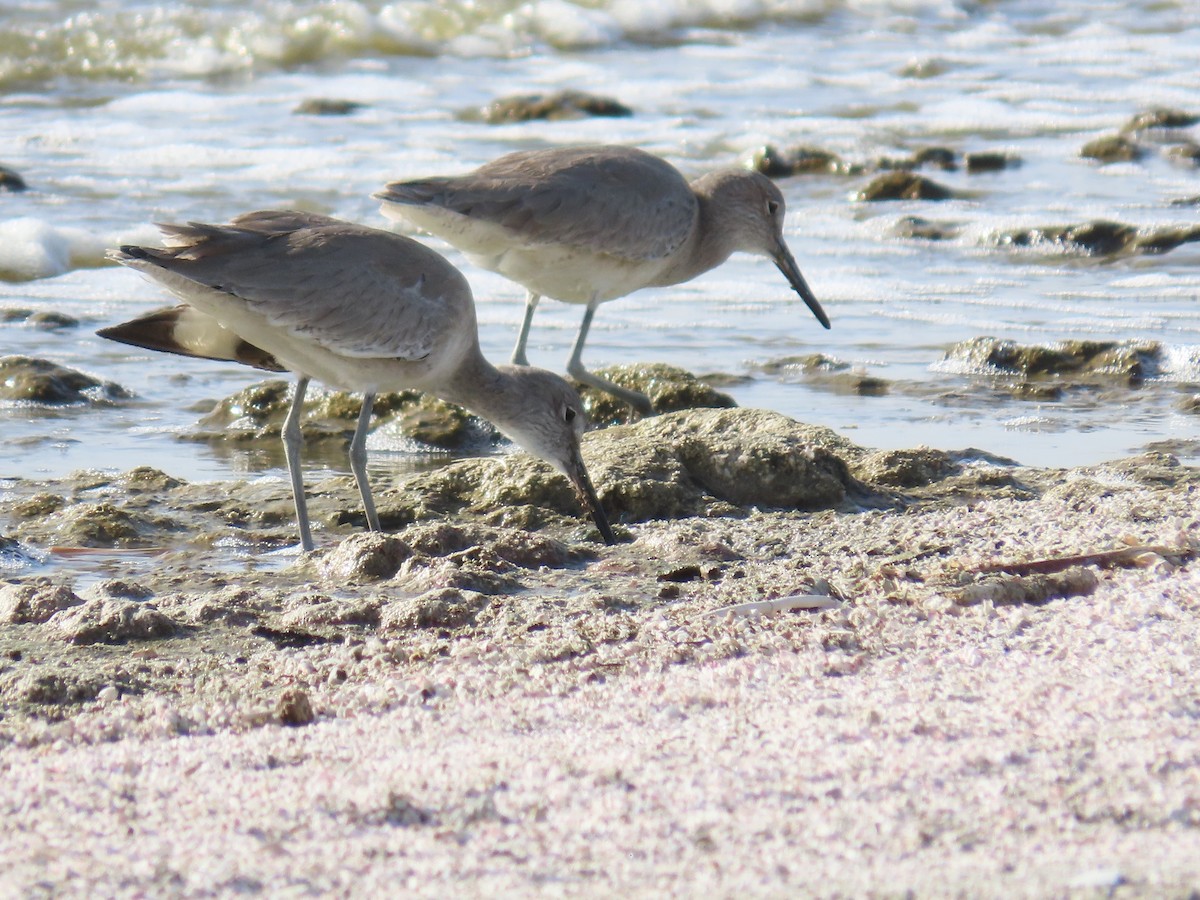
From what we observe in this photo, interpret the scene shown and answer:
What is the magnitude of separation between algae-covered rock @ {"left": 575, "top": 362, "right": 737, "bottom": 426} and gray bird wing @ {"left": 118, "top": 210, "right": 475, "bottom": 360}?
1435mm

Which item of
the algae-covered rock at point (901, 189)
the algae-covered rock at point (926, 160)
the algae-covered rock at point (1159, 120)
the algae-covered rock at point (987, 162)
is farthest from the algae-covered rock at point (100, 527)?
the algae-covered rock at point (1159, 120)

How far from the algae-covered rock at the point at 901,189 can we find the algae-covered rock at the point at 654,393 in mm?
4880

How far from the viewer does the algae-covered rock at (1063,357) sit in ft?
22.3

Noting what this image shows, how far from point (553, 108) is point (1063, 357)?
782cm

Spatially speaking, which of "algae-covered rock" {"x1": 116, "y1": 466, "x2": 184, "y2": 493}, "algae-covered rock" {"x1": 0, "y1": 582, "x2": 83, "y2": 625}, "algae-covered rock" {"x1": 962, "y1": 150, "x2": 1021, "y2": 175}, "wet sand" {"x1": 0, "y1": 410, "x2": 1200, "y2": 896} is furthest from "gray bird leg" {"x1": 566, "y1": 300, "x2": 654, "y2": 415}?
"algae-covered rock" {"x1": 962, "y1": 150, "x2": 1021, "y2": 175}

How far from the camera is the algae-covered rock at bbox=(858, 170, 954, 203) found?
437 inches

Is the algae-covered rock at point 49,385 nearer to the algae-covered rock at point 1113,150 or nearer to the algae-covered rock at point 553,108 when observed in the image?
the algae-covered rock at point 553,108

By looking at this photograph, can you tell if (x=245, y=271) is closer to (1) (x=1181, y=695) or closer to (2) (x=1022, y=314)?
(1) (x=1181, y=695)

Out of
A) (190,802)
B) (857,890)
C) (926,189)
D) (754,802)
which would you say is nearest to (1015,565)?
(754,802)

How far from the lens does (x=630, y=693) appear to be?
3045 millimetres

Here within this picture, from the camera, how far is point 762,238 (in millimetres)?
7676

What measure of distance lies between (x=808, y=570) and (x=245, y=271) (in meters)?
1.85

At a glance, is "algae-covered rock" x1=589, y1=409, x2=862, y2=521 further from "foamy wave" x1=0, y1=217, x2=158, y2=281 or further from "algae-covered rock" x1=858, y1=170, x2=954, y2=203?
"algae-covered rock" x1=858, y1=170, x2=954, y2=203

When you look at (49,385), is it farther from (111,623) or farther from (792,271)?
(792,271)
